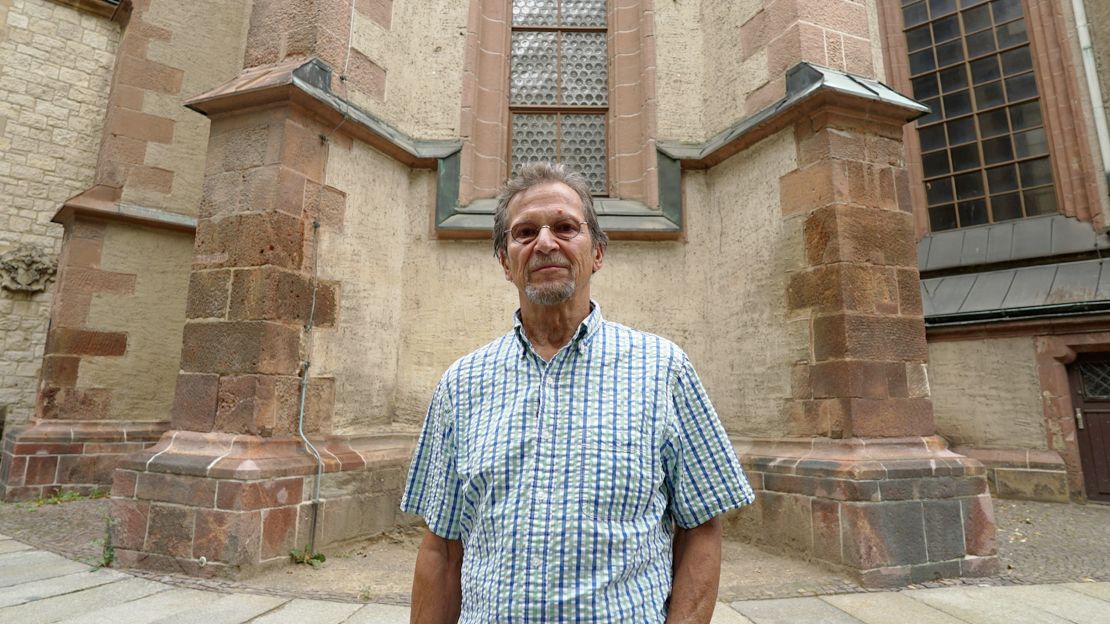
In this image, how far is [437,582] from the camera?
1396 millimetres

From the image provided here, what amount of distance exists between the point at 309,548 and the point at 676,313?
323cm

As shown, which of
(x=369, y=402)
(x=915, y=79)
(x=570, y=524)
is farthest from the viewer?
(x=915, y=79)

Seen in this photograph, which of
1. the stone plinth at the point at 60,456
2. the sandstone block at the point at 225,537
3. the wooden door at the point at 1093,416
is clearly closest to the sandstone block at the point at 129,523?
the sandstone block at the point at 225,537

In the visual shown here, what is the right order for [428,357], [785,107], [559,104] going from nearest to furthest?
[785,107], [428,357], [559,104]

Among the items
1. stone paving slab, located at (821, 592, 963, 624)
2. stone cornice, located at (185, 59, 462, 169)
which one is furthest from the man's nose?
stone cornice, located at (185, 59, 462, 169)

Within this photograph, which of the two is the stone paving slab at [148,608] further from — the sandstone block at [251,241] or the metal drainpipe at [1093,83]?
the metal drainpipe at [1093,83]

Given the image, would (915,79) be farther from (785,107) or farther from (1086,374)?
(785,107)

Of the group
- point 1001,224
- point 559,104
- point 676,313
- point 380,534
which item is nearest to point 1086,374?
point 1001,224

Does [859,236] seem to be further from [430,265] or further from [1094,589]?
[430,265]

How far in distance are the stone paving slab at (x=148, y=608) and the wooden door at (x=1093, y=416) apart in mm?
9981

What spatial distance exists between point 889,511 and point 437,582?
10.3 ft

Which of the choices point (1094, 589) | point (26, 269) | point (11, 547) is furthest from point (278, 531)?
point (26, 269)

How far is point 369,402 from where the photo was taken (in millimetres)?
4551

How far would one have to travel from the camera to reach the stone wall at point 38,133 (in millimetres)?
7496
